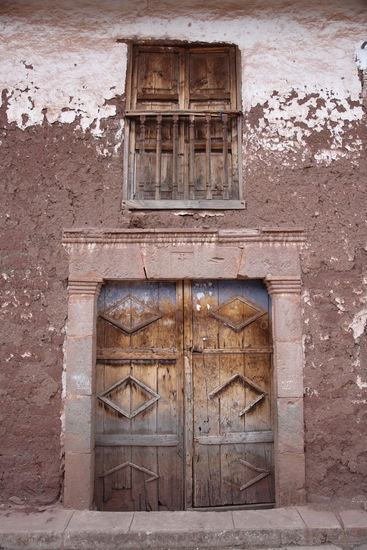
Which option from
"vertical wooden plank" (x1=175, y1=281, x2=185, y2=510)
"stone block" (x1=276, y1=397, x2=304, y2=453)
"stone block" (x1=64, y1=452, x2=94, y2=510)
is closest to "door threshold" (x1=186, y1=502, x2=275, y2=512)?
"vertical wooden plank" (x1=175, y1=281, x2=185, y2=510)

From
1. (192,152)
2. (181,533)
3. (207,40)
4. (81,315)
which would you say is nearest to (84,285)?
(81,315)

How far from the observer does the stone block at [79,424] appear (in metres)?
3.27

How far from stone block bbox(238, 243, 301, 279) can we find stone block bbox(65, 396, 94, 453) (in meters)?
1.63

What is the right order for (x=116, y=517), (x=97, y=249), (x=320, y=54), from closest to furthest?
1. (x=116, y=517)
2. (x=97, y=249)
3. (x=320, y=54)

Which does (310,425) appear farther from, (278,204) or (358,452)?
(278,204)

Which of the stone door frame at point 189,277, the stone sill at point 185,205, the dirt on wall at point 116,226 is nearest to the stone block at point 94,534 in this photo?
the stone door frame at point 189,277

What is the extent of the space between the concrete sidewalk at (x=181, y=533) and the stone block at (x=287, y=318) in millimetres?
1345

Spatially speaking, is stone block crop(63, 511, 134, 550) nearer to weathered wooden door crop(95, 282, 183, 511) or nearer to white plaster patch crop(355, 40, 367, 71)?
weathered wooden door crop(95, 282, 183, 511)

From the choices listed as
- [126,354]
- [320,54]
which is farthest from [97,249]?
[320,54]

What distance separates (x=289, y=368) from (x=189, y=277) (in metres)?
1.09

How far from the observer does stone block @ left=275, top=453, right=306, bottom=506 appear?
3.25 metres

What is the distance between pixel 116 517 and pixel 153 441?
0.62 m

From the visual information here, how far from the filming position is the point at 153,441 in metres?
3.53

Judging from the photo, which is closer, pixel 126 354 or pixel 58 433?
pixel 58 433
